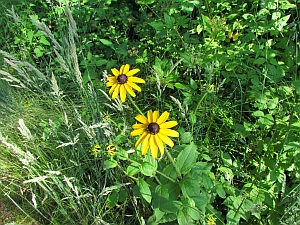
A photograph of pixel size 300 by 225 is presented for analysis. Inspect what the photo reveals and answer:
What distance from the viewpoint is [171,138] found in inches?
66.7

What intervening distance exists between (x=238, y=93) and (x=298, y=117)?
486 mm

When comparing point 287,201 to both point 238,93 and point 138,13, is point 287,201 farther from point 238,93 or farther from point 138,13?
point 138,13

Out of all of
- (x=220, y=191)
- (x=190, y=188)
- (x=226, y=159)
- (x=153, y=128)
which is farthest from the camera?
(x=226, y=159)

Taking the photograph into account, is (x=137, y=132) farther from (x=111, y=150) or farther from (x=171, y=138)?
(x=171, y=138)

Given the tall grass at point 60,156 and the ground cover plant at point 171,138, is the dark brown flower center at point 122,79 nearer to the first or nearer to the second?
the ground cover plant at point 171,138

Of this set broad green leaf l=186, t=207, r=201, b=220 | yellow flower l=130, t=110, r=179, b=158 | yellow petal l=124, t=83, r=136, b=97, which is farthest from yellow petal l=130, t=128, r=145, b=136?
broad green leaf l=186, t=207, r=201, b=220

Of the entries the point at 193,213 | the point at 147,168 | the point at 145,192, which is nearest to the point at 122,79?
the point at 147,168

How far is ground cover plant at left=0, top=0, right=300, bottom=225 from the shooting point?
Answer: 1301 mm

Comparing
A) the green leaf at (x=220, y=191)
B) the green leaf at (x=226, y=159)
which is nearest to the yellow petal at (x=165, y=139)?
the green leaf at (x=220, y=191)

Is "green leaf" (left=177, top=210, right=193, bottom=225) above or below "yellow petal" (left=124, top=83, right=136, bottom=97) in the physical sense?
below

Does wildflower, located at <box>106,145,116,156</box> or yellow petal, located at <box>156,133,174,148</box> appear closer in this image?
yellow petal, located at <box>156,133,174,148</box>

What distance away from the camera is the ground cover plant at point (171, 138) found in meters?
1.30

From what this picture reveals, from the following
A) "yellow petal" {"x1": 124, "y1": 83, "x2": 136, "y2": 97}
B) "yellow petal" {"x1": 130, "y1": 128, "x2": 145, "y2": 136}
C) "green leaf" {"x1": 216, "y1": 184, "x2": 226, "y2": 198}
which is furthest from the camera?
"green leaf" {"x1": 216, "y1": 184, "x2": 226, "y2": 198}

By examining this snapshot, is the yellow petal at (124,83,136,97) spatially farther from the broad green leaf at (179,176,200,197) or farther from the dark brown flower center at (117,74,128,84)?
the broad green leaf at (179,176,200,197)
